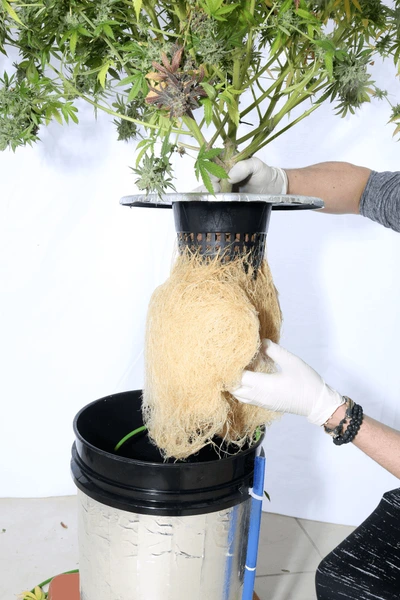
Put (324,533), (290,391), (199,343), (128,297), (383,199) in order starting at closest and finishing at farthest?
(199,343)
(290,391)
(383,199)
(128,297)
(324,533)

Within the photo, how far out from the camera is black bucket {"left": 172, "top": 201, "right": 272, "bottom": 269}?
0.86 metres

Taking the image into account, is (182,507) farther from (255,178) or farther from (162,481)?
(255,178)

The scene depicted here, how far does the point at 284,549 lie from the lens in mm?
1636

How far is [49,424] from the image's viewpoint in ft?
5.71

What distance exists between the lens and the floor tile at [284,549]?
1553 mm

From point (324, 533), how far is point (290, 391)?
1011mm

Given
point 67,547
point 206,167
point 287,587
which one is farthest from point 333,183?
point 67,547

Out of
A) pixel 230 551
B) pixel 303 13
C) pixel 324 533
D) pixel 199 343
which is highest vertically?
pixel 303 13

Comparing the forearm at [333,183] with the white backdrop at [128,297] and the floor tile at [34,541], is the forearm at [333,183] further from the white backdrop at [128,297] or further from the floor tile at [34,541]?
the floor tile at [34,541]

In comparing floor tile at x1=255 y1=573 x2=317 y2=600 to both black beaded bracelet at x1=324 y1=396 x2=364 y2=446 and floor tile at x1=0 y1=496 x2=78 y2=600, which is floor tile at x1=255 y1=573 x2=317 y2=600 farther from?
black beaded bracelet at x1=324 y1=396 x2=364 y2=446

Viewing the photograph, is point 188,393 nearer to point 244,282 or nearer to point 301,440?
point 244,282

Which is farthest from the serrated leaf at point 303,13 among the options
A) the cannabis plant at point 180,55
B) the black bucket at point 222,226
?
the black bucket at point 222,226

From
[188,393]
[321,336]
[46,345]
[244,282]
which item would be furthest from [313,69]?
[46,345]

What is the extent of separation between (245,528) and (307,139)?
3.23 feet
